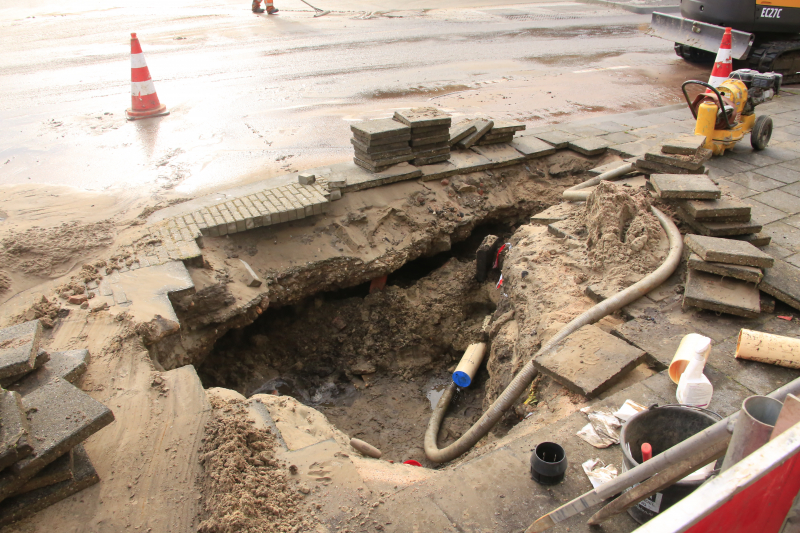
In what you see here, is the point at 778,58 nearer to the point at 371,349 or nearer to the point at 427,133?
the point at 427,133

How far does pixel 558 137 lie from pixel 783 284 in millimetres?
3449

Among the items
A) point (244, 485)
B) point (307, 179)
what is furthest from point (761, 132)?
point (244, 485)

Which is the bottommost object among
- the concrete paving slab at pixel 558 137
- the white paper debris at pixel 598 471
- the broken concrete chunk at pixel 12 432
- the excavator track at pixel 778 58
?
the white paper debris at pixel 598 471

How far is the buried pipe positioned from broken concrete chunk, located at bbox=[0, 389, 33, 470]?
2.42m

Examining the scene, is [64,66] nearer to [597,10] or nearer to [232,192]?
[232,192]

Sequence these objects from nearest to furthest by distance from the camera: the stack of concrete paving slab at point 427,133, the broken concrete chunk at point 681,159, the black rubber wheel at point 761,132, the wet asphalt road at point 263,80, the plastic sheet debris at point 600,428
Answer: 1. the plastic sheet debris at point 600,428
2. the broken concrete chunk at point 681,159
3. the stack of concrete paving slab at point 427,133
4. the black rubber wheel at point 761,132
5. the wet asphalt road at point 263,80

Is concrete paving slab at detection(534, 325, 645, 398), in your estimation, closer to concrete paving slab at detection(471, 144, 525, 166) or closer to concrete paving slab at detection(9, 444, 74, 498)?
concrete paving slab at detection(9, 444, 74, 498)

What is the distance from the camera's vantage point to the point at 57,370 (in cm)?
283

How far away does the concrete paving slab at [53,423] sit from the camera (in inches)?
83.9

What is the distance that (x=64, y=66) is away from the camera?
9.40m

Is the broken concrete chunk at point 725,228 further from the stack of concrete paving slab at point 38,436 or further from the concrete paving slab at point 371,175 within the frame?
the stack of concrete paving slab at point 38,436

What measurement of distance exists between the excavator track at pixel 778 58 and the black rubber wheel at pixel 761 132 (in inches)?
168

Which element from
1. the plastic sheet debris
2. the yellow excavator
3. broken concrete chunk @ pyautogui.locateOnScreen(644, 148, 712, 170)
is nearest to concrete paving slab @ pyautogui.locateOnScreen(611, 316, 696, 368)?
the plastic sheet debris

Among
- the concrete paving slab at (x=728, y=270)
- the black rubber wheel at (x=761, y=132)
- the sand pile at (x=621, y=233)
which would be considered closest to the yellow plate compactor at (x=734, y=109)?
the black rubber wheel at (x=761, y=132)
